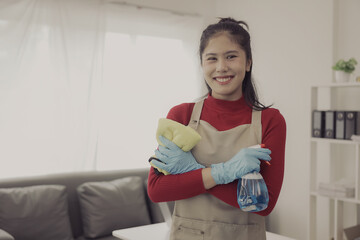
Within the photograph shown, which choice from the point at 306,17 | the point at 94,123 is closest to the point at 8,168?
the point at 94,123

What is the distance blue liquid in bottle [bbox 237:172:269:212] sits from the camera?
3.85ft

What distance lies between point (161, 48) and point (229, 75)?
9.86 ft

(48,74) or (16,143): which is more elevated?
(48,74)

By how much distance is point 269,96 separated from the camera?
4160 millimetres

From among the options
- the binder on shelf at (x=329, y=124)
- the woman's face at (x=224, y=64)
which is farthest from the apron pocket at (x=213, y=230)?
the binder on shelf at (x=329, y=124)

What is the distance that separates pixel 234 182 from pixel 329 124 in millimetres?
2199

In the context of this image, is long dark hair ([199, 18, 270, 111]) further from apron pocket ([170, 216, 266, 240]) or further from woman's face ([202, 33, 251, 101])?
apron pocket ([170, 216, 266, 240])

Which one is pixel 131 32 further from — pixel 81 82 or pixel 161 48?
pixel 81 82

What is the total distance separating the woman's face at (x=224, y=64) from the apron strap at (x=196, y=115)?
0.26 ft

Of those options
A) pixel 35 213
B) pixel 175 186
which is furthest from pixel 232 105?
pixel 35 213

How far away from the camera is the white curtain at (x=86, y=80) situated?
11.2ft

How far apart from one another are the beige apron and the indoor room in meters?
1.05

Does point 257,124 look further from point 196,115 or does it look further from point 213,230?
point 213,230

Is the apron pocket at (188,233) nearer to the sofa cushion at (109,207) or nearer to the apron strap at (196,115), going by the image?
the apron strap at (196,115)
